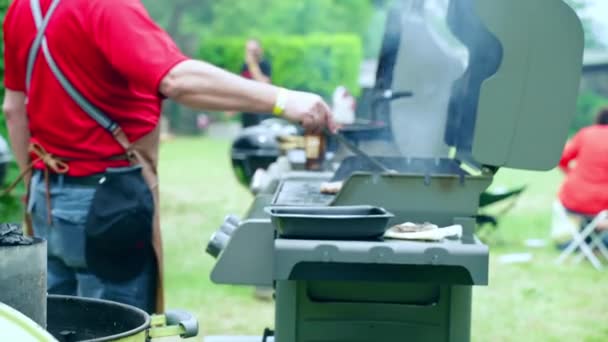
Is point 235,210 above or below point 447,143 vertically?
below

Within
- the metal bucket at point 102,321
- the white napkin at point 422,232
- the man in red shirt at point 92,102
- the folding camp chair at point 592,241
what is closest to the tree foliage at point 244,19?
the folding camp chair at point 592,241

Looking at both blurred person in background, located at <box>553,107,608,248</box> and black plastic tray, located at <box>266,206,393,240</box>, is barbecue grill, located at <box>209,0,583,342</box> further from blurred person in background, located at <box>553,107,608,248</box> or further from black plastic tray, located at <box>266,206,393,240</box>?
blurred person in background, located at <box>553,107,608,248</box>

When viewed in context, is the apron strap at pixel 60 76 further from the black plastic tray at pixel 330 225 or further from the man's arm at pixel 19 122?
the black plastic tray at pixel 330 225

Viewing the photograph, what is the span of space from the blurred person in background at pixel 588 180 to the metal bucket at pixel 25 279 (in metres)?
7.61

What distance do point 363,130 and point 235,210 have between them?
22.3ft

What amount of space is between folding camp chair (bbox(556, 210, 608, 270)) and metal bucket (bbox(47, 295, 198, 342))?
705cm

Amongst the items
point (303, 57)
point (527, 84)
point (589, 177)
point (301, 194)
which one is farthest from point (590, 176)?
point (303, 57)

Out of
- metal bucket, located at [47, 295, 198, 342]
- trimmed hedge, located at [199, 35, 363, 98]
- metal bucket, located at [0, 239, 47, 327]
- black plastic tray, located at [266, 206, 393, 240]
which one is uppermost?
metal bucket, located at [0, 239, 47, 327]

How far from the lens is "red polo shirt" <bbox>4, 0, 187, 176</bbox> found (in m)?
3.26

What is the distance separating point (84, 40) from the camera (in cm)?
341

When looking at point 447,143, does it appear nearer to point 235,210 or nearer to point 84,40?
point 84,40

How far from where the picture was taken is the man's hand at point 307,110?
3.33 meters

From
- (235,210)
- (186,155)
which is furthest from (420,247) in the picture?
(186,155)

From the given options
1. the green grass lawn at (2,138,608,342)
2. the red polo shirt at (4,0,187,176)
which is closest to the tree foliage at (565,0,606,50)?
the red polo shirt at (4,0,187,176)
